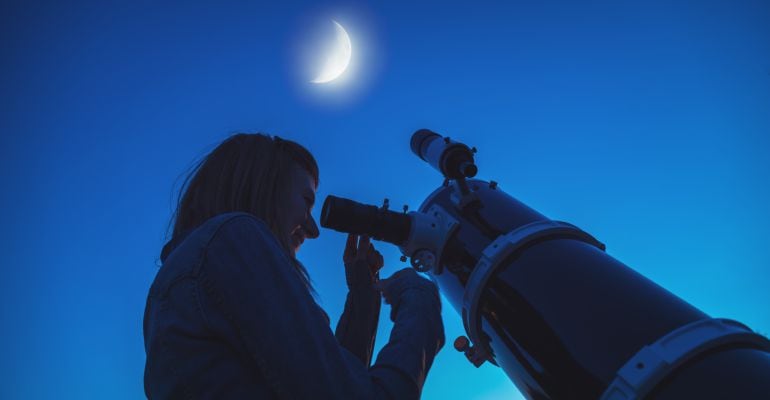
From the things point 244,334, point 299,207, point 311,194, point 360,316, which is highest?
point 311,194

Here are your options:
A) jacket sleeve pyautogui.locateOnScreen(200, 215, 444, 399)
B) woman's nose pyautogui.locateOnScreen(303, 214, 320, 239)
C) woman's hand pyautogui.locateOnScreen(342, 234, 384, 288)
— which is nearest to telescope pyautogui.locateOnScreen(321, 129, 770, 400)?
woman's nose pyautogui.locateOnScreen(303, 214, 320, 239)

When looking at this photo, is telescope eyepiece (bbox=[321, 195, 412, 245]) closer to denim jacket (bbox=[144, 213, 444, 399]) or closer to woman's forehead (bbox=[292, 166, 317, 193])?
woman's forehead (bbox=[292, 166, 317, 193])

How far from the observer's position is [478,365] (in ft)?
6.34

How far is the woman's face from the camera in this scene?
65.6 inches

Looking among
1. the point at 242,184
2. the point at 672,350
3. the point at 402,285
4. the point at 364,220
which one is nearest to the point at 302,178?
the point at 242,184

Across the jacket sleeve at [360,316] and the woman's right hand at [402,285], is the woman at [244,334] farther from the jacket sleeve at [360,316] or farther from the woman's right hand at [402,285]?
the jacket sleeve at [360,316]

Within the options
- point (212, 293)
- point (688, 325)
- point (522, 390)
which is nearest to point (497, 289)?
point (522, 390)

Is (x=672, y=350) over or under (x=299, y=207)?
under

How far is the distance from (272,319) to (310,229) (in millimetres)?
1073

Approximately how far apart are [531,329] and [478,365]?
611 millimetres

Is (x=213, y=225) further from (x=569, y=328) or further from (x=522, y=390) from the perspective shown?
(x=522, y=390)

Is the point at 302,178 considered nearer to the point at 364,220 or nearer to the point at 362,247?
the point at 364,220

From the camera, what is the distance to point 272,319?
0.95 metres

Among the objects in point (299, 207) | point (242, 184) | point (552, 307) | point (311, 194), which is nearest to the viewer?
point (552, 307)
